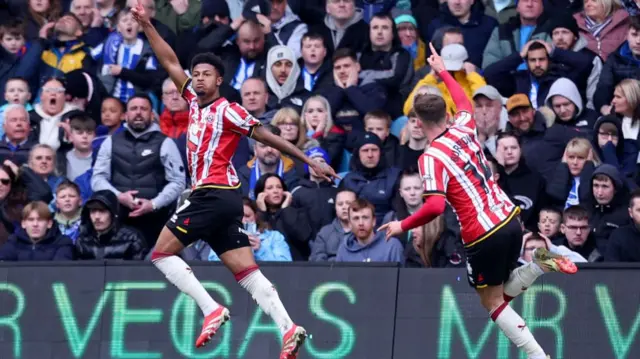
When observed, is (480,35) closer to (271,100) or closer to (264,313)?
(271,100)

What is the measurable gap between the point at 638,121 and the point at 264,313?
15.5ft

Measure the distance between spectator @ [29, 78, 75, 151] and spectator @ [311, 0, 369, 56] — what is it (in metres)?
3.11

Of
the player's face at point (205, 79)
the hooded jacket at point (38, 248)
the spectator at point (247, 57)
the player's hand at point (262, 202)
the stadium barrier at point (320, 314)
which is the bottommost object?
the stadium barrier at point (320, 314)

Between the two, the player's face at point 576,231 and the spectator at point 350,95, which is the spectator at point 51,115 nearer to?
the spectator at point 350,95

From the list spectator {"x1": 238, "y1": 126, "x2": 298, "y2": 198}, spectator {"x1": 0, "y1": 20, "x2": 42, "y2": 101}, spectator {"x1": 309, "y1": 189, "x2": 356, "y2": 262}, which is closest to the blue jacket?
spectator {"x1": 309, "y1": 189, "x2": 356, "y2": 262}

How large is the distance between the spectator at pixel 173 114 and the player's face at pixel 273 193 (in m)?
2.13

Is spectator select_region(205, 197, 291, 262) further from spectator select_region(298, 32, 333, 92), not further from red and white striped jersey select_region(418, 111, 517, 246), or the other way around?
red and white striped jersey select_region(418, 111, 517, 246)

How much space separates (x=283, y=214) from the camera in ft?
54.0

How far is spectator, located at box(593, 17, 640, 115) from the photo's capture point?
17781 mm

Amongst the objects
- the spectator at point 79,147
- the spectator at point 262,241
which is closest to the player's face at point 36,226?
the spectator at point 79,147

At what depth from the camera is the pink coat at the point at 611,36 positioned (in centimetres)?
1853

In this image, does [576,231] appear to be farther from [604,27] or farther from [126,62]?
[126,62]

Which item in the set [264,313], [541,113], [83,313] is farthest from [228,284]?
[541,113]

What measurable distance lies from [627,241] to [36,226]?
5.84 metres
